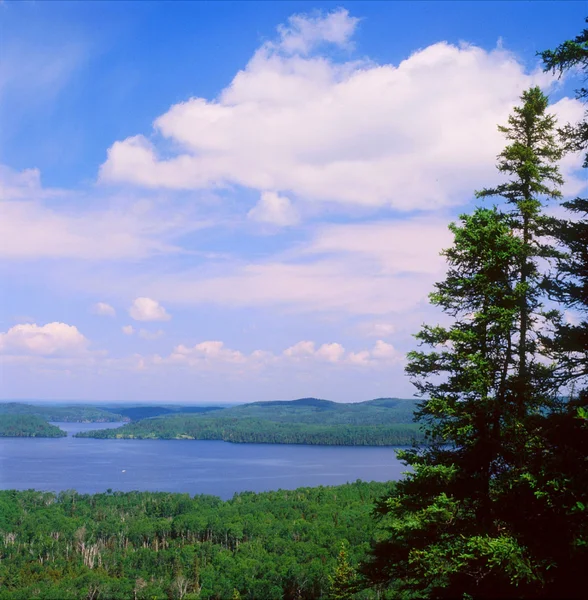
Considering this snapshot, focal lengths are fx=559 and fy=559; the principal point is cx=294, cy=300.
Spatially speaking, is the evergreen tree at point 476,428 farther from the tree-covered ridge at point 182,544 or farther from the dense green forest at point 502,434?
the tree-covered ridge at point 182,544

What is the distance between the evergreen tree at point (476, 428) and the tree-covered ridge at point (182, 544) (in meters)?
30.3

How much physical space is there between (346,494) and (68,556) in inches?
2062

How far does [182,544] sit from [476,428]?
276 ft

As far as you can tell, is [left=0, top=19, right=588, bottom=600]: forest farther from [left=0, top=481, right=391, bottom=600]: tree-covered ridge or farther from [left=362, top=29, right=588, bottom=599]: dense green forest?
[left=0, top=481, right=391, bottom=600]: tree-covered ridge

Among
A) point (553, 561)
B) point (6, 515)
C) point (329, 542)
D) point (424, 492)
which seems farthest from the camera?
point (6, 515)

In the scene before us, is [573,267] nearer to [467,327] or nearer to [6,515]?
[467,327]

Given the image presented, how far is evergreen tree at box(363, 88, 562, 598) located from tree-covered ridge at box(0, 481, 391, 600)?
30.3 metres

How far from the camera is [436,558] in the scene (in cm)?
1201

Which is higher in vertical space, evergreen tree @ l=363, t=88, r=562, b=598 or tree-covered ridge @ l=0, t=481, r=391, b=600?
evergreen tree @ l=363, t=88, r=562, b=598

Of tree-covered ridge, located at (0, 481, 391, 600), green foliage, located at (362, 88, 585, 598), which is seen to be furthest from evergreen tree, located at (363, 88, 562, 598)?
tree-covered ridge, located at (0, 481, 391, 600)

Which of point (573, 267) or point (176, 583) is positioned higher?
point (573, 267)

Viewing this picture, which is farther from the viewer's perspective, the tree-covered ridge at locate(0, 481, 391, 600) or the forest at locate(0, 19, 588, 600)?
the tree-covered ridge at locate(0, 481, 391, 600)

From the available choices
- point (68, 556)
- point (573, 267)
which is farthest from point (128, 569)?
point (573, 267)

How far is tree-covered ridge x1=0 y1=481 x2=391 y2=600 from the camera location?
61219 mm
